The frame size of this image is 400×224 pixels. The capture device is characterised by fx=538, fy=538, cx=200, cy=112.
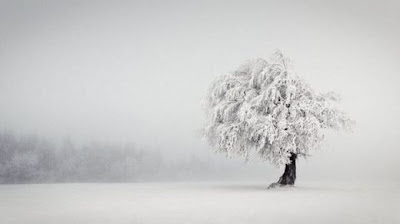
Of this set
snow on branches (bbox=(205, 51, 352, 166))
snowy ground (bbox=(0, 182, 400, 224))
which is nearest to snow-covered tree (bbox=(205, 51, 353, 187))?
snow on branches (bbox=(205, 51, 352, 166))

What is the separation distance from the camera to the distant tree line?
42062 millimetres

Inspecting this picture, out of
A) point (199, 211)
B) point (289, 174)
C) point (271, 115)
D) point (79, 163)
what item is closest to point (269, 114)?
point (271, 115)

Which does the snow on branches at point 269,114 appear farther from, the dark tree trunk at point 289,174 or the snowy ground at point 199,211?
Answer: the snowy ground at point 199,211

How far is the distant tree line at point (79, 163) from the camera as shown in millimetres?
42062

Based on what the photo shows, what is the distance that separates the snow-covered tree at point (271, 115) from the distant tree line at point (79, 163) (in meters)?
17.1

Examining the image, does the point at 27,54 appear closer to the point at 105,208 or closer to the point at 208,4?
the point at 208,4

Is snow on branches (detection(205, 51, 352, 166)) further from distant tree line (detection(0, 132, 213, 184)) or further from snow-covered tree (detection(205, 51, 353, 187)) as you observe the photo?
distant tree line (detection(0, 132, 213, 184))

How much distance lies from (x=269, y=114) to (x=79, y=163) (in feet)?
86.0

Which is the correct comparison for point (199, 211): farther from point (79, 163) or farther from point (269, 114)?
point (79, 163)

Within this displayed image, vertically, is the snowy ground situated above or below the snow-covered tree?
below

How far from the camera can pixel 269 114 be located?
25.4 m

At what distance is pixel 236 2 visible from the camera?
118500 mm

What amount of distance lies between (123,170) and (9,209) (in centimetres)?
3261

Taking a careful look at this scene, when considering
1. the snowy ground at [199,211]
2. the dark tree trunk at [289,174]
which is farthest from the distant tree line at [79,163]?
the snowy ground at [199,211]
